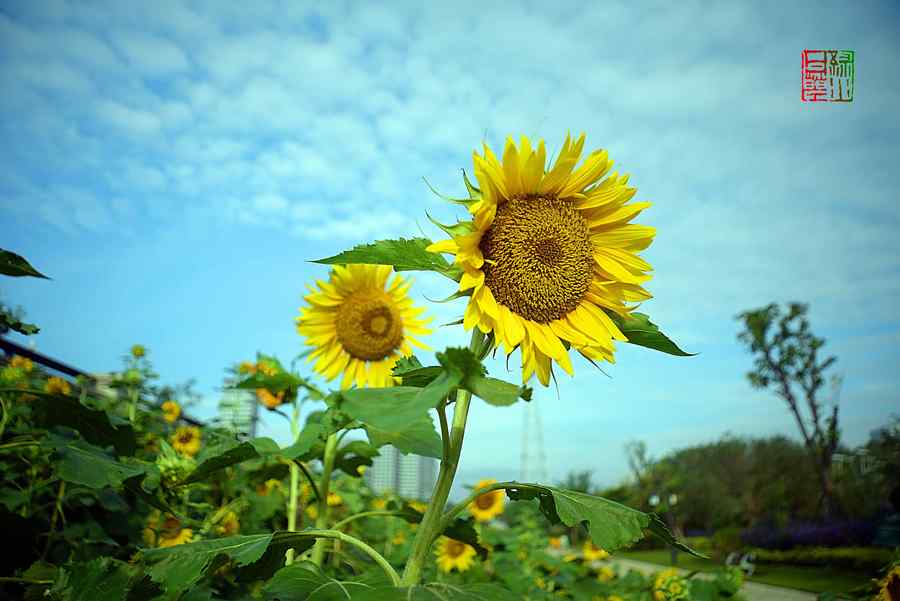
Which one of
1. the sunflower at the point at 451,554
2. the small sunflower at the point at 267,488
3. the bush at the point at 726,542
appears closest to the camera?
the small sunflower at the point at 267,488

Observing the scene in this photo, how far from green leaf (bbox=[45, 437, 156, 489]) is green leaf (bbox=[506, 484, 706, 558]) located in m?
0.97

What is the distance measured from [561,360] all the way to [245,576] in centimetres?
82

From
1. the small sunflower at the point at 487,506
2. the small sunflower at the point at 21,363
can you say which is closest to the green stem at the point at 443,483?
the small sunflower at the point at 21,363

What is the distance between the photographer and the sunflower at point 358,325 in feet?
8.12

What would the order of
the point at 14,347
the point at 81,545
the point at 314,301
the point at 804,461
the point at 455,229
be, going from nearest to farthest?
the point at 455,229 → the point at 81,545 → the point at 314,301 → the point at 14,347 → the point at 804,461

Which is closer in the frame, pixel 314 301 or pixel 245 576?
pixel 245 576

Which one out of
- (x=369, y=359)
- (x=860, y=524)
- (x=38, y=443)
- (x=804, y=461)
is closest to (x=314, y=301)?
(x=369, y=359)

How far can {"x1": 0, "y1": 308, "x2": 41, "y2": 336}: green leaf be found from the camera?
73.1 inches

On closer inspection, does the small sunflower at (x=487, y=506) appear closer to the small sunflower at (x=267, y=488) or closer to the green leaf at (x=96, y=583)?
the small sunflower at (x=267, y=488)

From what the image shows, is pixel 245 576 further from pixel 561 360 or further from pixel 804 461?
pixel 804 461

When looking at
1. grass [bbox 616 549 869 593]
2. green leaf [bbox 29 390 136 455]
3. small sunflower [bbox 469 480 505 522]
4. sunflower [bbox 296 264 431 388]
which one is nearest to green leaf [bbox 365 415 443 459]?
green leaf [bbox 29 390 136 455]

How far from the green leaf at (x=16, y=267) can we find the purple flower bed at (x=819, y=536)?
21.1 m

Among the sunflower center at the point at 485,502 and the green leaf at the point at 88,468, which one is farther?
the sunflower center at the point at 485,502

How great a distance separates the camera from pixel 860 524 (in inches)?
744
